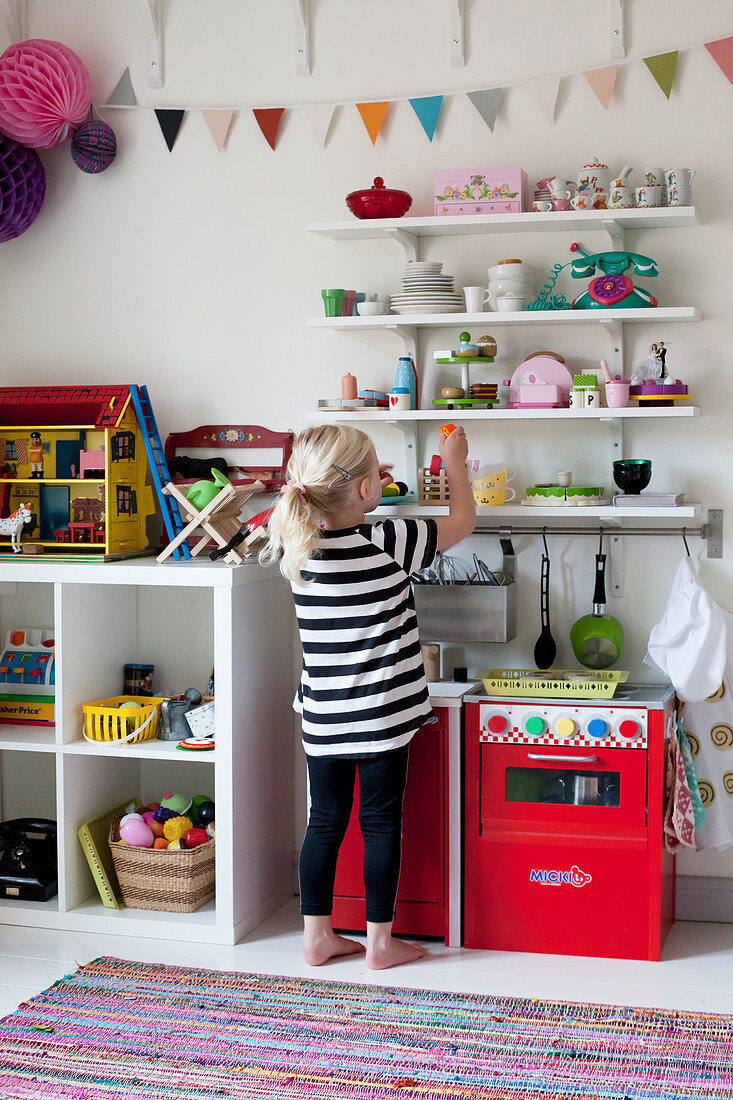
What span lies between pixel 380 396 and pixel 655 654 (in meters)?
0.91

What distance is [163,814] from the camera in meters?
2.92

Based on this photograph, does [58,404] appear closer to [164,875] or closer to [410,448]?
[410,448]

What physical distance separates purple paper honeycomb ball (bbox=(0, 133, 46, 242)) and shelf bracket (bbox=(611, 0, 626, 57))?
4.97 feet

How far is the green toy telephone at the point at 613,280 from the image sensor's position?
2662 mm

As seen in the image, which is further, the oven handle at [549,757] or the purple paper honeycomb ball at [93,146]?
the purple paper honeycomb ball at [93,146]

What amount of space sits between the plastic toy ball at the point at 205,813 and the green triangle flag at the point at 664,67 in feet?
6.77

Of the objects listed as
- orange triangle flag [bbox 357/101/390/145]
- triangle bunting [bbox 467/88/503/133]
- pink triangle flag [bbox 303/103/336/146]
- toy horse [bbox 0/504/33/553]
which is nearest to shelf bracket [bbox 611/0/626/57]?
triangle bunting [bbox 467/88/503/133]

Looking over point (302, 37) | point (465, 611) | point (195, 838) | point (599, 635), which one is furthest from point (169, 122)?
point (195, 838)

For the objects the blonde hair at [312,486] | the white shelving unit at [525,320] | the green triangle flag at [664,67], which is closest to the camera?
the blonde hair at [312,486]

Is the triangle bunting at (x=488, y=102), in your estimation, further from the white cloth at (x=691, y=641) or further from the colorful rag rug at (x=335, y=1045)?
the colorful rag rug at (x=335, y=1045)

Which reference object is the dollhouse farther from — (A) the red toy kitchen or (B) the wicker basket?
(A) the red toy kitchen

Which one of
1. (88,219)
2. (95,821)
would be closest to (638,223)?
(88,219)

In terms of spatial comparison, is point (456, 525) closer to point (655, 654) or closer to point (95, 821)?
point (655, 654)

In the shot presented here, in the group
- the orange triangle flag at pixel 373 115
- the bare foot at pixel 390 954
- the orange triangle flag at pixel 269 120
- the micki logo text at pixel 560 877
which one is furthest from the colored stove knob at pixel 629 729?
the orange triangle flag at pixel 269 120
